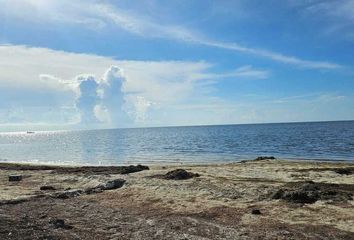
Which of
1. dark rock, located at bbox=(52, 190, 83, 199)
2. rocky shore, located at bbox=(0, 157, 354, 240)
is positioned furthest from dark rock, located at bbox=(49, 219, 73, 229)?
dark rock, located at bbox=(52, 190, 83, 199)

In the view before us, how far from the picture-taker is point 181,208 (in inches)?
885

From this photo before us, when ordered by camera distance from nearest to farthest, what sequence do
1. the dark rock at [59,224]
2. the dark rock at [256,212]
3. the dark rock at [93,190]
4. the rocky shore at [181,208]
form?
the rocky shore at [181,208]
the dark rock at [59,224]
the dark rock at [256,212]
the dark rock at [93,190]

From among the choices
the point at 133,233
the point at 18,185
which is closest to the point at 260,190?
the point at 133,233

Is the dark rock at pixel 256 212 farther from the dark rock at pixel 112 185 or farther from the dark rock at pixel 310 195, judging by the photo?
the dark rock at pixel 112 185

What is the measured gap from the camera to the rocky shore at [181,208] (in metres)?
17.4

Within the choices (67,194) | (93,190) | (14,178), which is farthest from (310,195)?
(14,178)

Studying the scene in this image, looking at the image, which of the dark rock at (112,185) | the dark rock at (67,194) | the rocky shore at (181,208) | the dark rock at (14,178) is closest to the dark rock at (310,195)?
the rocky shore at (181,208)

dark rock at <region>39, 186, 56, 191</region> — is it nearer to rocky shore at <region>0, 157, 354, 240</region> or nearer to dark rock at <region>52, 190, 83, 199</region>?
rocky shore at <region>0, 157, 354, 240</region>

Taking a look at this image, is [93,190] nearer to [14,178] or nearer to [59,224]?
[59,224]

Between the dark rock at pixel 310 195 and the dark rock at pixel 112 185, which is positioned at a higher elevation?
the dark rock at pixel 310 195

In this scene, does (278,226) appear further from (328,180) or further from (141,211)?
(328,180)

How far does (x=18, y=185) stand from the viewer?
33.8 meters

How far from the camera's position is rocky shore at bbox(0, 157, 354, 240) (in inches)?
687

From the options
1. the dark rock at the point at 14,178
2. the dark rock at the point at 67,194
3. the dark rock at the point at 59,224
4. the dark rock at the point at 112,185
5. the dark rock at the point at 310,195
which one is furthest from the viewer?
the dark rock at the point at 14,178
